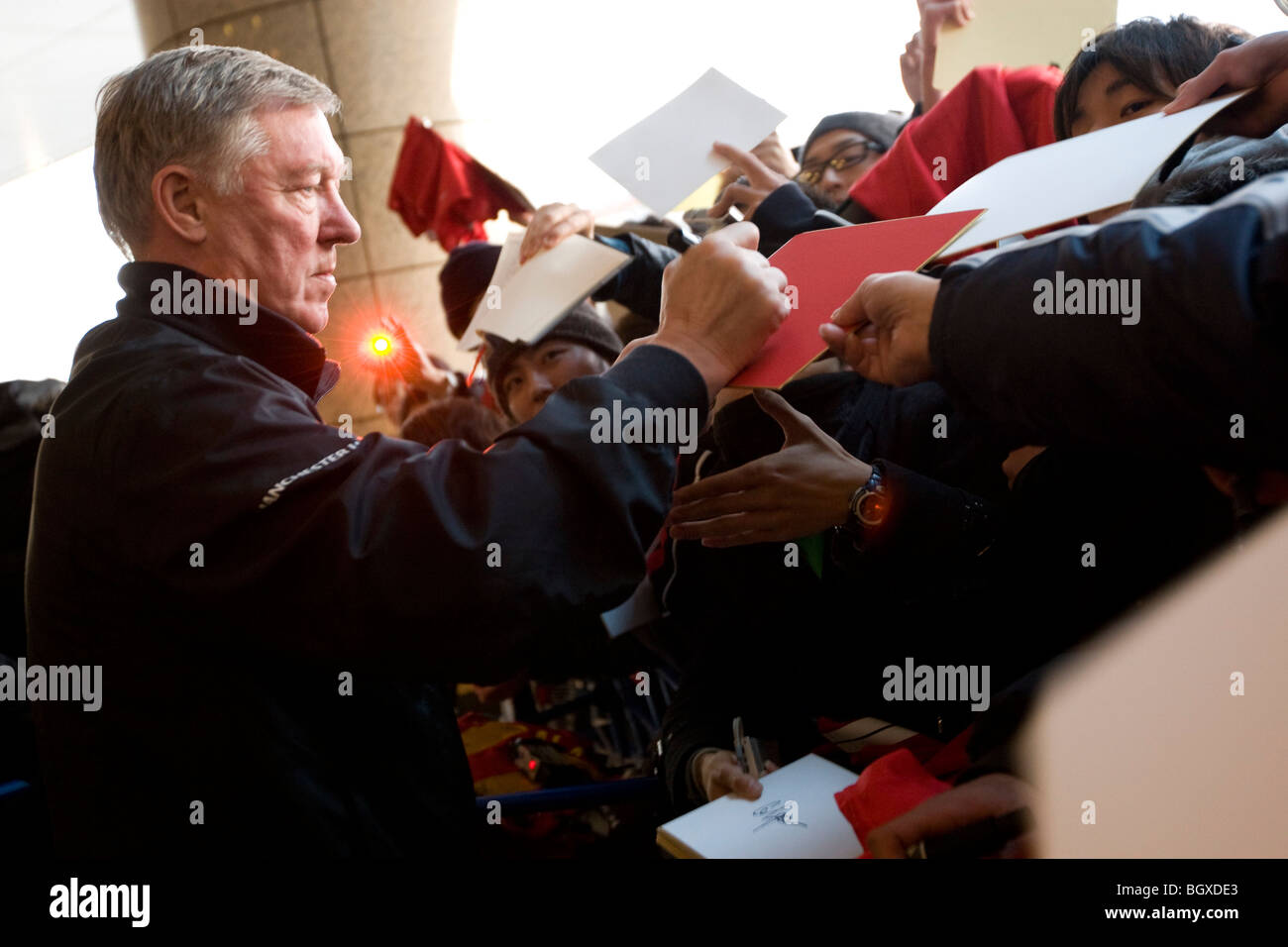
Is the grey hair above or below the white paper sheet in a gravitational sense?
below

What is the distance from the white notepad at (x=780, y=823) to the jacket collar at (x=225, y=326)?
750 mm

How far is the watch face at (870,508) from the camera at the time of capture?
4.08 ft

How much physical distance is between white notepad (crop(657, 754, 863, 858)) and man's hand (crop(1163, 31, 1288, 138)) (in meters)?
0.90

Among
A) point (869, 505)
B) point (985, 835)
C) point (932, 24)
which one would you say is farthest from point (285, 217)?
point (932, 24)

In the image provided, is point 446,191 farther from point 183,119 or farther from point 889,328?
point 889,328

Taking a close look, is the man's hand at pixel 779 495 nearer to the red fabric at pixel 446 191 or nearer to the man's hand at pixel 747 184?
the man's hand at pixel 747 184

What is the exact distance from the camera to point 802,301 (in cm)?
101

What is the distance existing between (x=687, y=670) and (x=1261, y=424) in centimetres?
108

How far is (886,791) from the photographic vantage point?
42.4 inches

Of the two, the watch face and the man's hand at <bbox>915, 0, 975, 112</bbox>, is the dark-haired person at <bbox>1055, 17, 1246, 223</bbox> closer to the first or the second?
the man's hand at <bbox>915, 0, 975, 112</bbox>

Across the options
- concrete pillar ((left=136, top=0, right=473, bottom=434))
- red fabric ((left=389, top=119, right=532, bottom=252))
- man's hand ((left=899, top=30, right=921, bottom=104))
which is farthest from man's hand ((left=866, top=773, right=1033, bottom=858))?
concrete pillar ((left=136, top=0, right=473, bottom=434))

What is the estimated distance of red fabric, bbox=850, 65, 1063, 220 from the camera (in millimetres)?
1683

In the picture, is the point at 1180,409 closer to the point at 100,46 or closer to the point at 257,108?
the point at 257,108
